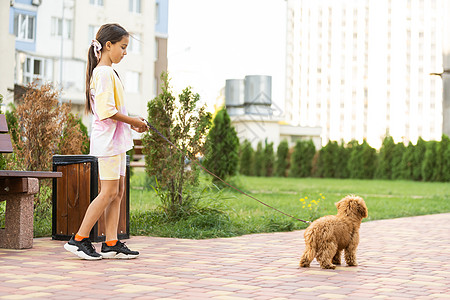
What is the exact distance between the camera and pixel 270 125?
56.7 meters

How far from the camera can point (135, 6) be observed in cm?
4634

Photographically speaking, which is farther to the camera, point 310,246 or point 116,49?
point 116,49

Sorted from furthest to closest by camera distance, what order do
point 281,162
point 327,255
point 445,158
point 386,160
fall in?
point 281,162 → point 386,160 → point 445,158 → point 327,255

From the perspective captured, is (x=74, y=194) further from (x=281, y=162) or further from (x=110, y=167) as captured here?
(x=281, y=162)

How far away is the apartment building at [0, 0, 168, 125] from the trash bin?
32966 mm

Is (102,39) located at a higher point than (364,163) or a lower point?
higher

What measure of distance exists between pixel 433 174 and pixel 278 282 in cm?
2615

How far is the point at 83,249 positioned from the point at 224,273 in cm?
128

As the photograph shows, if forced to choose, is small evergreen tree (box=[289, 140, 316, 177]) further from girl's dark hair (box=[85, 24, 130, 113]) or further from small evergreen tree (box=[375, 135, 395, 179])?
girl's dark hair (box=[85, 24, 130, 113])

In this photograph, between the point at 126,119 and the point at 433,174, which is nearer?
the point at 126,119

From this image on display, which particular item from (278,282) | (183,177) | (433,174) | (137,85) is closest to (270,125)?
(137,85)

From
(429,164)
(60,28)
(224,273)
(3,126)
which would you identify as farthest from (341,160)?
(224,273)

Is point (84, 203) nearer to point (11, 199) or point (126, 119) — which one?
point (11, 199)

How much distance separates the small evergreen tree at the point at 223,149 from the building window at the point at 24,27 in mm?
27269
